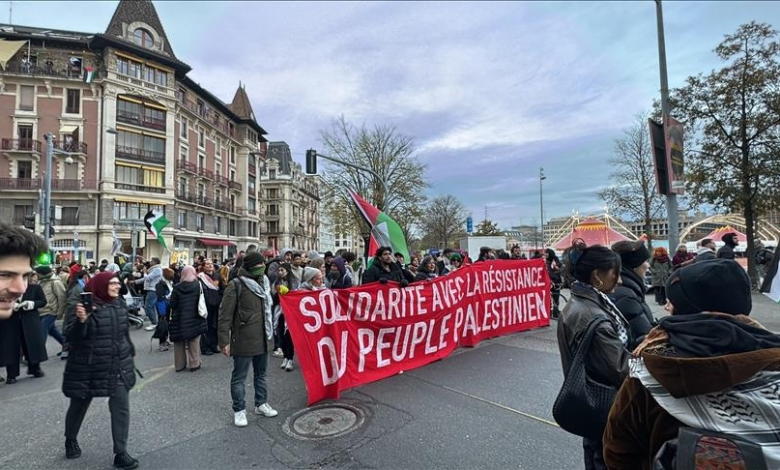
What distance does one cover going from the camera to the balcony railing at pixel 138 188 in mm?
37575

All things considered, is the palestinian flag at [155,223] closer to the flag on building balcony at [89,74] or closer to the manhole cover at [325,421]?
the manhole cover at [325,421]

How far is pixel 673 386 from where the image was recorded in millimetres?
1222

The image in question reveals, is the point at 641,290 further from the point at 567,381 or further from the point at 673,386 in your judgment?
the point at 673,386

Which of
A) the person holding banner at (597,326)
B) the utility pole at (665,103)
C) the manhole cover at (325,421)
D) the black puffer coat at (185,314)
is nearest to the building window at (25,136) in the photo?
the black puffer coat at (185,314)

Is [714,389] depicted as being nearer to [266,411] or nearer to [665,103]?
[266,411]

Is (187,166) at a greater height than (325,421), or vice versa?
(187,166)

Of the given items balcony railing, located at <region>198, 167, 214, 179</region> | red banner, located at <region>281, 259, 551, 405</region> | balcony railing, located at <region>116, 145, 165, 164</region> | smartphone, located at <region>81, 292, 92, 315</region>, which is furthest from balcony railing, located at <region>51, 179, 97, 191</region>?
red banner, located at <region>281, 259, 551, 405</region>

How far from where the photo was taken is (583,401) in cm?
206

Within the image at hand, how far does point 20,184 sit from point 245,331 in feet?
150

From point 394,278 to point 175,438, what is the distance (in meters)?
3.63

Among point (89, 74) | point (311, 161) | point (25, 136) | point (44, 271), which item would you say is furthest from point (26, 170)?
point (44, 271)

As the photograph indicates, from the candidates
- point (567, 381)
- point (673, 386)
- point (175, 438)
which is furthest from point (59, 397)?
point (673, 386)

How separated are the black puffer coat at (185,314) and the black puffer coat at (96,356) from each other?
287 centimetres

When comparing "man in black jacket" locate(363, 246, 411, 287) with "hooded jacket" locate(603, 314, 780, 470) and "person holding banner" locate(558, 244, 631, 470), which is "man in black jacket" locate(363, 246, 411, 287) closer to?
"person holding banner" locate(558, 244, 631, 470)
